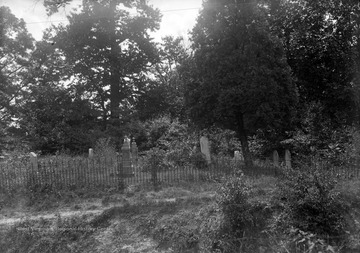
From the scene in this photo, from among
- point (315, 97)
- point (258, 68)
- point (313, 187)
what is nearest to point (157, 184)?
point (313, 187)

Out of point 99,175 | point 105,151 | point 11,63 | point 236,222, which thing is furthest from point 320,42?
point 11,63

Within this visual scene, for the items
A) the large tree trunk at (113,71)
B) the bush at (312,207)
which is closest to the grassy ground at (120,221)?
the bush at (312,207)

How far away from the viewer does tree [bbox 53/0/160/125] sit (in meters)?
23.3

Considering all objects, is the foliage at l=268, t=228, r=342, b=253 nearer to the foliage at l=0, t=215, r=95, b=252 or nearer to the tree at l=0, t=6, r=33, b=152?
the foliage at l=0, t=215, r=95, b=252

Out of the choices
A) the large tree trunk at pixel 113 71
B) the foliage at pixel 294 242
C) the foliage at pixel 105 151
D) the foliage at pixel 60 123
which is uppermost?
the large tree trunk at pixel 113 71

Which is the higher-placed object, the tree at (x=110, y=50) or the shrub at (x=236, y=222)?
the tree at (x=110, y=50)

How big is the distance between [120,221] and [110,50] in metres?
19.0

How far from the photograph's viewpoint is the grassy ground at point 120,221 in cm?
675

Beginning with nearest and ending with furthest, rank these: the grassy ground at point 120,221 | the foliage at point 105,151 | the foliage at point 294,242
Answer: the foliage at point 294,242 → the grassy ground at point 120,221 → the foliage at point 105,151

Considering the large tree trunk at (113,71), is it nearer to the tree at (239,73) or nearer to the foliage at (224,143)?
the foliage at (224,143)

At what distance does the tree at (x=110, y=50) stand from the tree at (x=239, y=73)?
40.9 feet

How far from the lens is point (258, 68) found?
1162 cm

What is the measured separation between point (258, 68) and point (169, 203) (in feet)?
21.8

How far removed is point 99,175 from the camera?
9.95m
